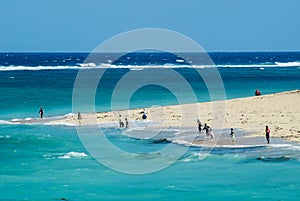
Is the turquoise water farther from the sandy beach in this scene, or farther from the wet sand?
the sandy beach

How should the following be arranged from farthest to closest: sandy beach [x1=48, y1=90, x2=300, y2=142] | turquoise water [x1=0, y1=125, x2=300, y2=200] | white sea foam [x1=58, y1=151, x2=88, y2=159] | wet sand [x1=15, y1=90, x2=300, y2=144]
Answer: sandy beach [x1=48, y1=90, x2=300, y2=142]
wet sand [x1=15, y1=90, x2=300, y2=144]
white sea foam [x1=58, y1=151, x2=88, y2=159]
turquoise water [x1=0, y1=125, x2=300, y2=200]

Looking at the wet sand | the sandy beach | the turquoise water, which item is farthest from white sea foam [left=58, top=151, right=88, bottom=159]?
the sandy beach

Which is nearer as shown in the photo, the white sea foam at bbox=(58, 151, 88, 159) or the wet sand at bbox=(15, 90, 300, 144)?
the white sea foam at bbox=(58, 151, 88, 159)

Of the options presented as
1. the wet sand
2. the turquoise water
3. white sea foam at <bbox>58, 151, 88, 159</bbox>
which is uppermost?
the wet sand

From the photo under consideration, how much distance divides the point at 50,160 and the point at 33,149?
3695 millimetres

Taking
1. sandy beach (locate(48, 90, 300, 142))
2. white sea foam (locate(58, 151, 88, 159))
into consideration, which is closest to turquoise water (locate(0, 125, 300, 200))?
white sea foam (locate(58, 151, 88, 159))

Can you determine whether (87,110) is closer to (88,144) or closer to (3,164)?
(88,144)

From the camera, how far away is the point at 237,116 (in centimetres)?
4456

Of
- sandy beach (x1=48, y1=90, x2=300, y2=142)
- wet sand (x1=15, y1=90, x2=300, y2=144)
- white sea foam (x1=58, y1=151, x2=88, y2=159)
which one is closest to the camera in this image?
white sea foam (x1=58, y1=151, x2=88, y2=159)

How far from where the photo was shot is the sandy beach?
38.9 meters

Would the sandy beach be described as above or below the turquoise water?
above

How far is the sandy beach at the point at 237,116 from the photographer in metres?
38.9

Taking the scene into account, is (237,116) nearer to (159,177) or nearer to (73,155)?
(73,155)

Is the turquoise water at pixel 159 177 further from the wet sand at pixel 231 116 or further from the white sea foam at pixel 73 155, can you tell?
the wet sand at pixel 231 116
